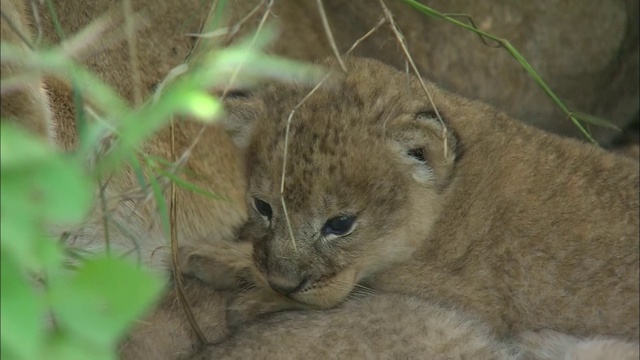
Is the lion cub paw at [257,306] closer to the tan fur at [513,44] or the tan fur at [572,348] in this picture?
the tan fur at [572,348]

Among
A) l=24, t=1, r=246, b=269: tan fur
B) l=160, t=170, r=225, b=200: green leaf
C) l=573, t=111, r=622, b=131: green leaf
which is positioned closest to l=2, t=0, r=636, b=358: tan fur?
l=24, t=1, r=246, b=269: tan fur

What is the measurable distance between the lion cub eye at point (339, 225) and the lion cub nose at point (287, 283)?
164 mm

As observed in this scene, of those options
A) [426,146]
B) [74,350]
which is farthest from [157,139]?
[74,350]

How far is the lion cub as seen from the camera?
2.60m

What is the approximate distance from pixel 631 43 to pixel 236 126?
6.08ft

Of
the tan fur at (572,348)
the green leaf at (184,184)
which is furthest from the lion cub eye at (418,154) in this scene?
the green leaf at (184,184)

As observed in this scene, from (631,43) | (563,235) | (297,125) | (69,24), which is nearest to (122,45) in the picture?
(69,24)

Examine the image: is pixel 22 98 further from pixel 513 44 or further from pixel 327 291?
pixel 513 44

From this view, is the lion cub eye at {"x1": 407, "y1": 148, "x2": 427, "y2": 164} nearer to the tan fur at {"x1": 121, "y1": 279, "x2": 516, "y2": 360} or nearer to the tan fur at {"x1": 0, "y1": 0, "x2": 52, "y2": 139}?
the tan fur at {"x1": 121, "y1": 279, "x2": 516, "y2": 360}

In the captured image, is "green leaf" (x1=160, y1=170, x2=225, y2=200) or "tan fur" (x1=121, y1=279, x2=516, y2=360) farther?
"tan fur" (x1=121, y1=279, x2=516, y2=360)

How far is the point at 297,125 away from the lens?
8.68 feet

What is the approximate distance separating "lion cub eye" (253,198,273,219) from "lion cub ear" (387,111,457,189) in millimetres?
427

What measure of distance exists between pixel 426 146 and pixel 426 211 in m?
0.26

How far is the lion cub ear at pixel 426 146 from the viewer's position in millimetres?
2561
